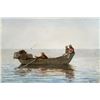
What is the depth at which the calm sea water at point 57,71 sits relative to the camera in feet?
6.32

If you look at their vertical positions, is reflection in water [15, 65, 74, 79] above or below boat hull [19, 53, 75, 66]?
below

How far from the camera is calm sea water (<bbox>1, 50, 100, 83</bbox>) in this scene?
1.93 metres

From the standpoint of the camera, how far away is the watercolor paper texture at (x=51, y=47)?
193 centimetres

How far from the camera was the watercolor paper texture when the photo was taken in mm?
1930

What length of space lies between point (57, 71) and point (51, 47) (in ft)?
0.63

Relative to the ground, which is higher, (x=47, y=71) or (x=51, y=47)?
(x=51, y=47)

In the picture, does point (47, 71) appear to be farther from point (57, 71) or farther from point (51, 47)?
point (51, 47)

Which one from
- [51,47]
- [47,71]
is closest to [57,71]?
[47,71]

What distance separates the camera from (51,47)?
194 cm

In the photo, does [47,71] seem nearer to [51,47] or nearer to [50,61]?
[50,61]

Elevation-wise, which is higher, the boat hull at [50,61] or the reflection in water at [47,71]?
the boat hull at [50,61]

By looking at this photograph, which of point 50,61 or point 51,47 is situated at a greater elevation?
point 51,47
